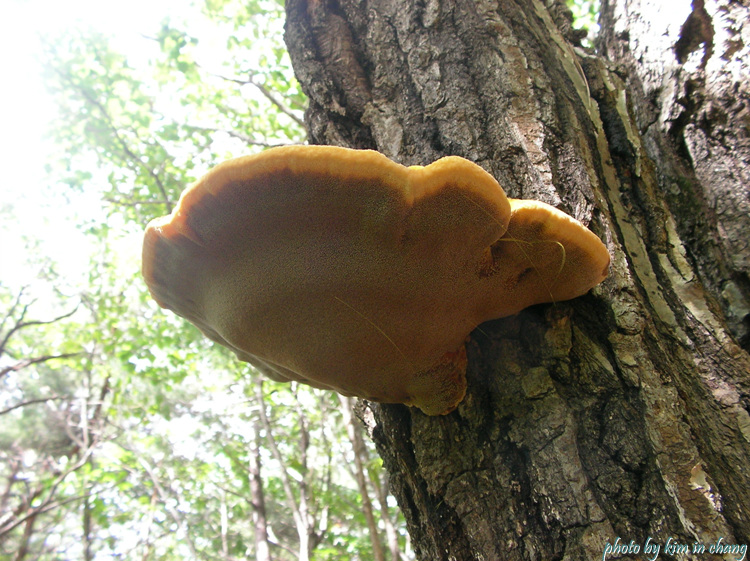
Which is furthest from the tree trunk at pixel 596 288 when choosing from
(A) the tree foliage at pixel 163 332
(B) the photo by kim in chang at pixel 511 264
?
(A) the tree foliage at pixel 163 332

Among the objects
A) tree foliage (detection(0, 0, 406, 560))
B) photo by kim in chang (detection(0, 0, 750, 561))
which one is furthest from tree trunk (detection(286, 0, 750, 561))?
tree foliage (detection(0, 0, 406, 560))

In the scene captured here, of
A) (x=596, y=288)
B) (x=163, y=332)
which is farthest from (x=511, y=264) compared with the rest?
(x=163, y=332)

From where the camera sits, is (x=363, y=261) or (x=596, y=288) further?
(x=596, y=288)

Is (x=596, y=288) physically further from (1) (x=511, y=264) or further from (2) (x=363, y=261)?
(2) (x=363, y=261)

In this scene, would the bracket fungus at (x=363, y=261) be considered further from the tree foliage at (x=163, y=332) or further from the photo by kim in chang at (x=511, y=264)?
the tree foliage at (x=163, y=332)

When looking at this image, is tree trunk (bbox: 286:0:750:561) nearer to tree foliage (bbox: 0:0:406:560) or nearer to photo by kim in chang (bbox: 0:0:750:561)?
photo by kim in chang (bbox: 0:0:750:561)
